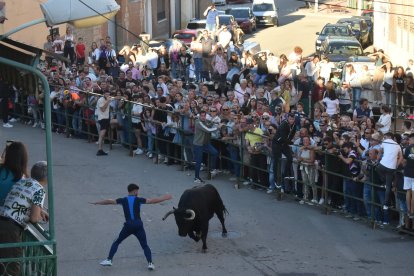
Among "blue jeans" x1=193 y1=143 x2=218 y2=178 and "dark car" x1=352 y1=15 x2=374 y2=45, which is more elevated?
"blue jeans" x1=193 y1=143 x2=218 y2=178

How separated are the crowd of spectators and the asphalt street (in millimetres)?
507

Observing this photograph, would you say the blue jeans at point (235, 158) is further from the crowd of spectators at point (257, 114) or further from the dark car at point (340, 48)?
the dark car at point (340, 48)

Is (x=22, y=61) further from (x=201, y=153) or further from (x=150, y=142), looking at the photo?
(x=150, y=142)

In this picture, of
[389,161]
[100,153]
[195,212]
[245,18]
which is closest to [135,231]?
[195,212]

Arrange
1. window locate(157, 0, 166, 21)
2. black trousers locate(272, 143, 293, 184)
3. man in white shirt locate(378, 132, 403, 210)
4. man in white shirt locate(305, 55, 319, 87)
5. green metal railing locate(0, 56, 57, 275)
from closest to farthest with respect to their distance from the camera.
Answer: green metal railing locate(0, 56, 57, 275), man in white shirt locate(378, 132, 403, 210), black trousers locate(272, 143, 293, 184), man in white shirt locate(305, 55, 319, 87), window locate(157, 0, 166, 21)

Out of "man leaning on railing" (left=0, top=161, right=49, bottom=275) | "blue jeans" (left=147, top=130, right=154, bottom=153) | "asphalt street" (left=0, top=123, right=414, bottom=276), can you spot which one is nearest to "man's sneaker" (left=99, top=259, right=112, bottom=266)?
"asphalt street" (left=0, top=123, right=414, bottom=276)

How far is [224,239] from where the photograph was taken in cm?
1702

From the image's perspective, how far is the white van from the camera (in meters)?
54.0

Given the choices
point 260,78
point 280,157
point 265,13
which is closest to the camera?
point 280,157

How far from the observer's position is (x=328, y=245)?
1684 cm

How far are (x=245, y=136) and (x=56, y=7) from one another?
9.67m

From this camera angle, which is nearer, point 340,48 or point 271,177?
point 271,177

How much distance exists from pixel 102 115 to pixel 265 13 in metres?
32.5

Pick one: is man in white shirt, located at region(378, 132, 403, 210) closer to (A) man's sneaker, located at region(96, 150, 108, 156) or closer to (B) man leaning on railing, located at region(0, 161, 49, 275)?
(A) man's sneaker, located at region(96, 150, 108, 156)
